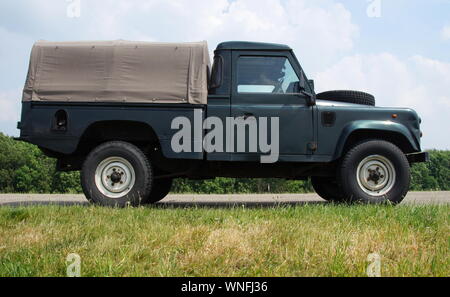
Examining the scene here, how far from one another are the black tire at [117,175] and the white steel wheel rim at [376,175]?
3.15m

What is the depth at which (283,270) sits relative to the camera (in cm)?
267

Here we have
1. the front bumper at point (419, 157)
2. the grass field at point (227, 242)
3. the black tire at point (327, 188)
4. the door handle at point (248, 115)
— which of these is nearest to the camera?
the grass field at point (227, 242)

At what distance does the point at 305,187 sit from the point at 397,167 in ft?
49.1

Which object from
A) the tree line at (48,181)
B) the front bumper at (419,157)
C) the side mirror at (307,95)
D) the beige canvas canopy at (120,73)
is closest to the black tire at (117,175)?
the beige canvas canopy at (120,73)

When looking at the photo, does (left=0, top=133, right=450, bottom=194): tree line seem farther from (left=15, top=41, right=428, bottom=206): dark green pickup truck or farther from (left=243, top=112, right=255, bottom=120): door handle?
(left=243, top=112, right=255, bottom=120): door handle

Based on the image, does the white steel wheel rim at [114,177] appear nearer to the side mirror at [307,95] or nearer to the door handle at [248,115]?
the door handle at [248,115]

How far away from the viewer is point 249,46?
5.68m

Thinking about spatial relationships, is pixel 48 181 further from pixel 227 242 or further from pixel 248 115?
pixel 227 242

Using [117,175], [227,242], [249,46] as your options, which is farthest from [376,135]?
[117,175]

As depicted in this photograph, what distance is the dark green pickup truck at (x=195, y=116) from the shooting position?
5.50 metres

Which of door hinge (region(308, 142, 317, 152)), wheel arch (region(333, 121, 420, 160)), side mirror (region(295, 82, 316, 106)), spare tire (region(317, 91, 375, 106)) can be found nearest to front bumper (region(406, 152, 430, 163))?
wheel arch (region(333, 121, 420, 160))

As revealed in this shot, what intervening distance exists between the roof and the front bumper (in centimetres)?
258

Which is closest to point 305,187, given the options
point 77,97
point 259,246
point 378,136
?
point 378,136

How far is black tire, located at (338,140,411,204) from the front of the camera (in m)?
5.62
